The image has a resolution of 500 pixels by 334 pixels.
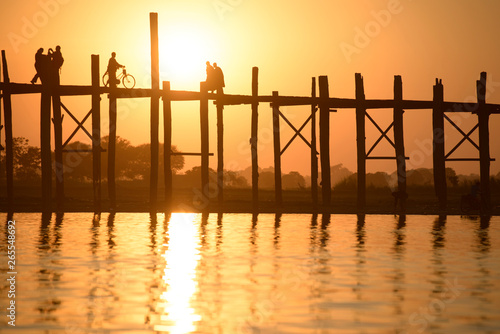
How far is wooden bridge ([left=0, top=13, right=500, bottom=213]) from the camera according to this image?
27031 mm

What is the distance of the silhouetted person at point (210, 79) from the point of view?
27.8 m

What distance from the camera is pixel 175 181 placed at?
88.4m

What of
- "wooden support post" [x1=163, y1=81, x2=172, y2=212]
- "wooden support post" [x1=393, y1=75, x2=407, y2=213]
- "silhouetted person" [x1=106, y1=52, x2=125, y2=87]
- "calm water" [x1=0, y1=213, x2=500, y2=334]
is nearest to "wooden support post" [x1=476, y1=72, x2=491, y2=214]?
"wooden support post" [x1=393, y1=75, x2=407, y2=213]

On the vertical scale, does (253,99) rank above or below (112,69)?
below

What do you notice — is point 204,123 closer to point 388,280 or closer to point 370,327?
point 388,280

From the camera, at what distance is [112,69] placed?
90.0ft

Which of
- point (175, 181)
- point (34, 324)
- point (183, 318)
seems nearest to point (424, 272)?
point (183, 318)

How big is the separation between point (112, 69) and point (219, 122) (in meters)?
3.65

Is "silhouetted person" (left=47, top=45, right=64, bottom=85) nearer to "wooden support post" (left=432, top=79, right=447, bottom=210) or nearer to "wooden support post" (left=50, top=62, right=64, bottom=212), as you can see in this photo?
"wooden support post" (left=50, top=62, right=64, bottom=212)

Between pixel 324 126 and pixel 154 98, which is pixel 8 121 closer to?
pixel 154 98

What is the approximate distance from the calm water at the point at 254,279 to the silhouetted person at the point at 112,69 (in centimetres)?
615

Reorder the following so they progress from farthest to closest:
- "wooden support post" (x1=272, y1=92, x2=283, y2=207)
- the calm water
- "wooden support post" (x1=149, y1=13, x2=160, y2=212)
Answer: "wooden support post" (x1=272, y1=92, x2=283, y2=207)
"wooden support post" (x1=149, y1=13, x2=160, y2=212)
the calm water

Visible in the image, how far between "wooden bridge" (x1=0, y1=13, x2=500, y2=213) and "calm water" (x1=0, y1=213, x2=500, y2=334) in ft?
17.2

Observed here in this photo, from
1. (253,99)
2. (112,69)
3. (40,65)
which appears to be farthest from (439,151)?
(40,65)
